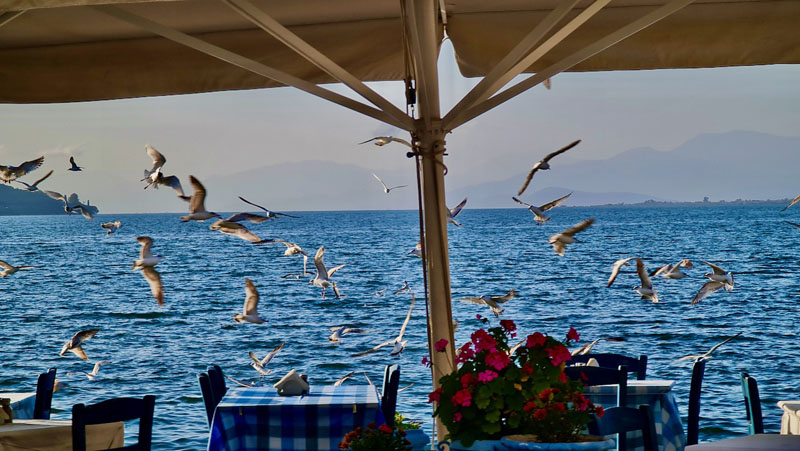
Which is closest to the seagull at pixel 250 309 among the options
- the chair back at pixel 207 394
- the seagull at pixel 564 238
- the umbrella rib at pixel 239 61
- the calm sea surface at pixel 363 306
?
the seagull at pixel 564 238

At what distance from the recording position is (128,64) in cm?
323

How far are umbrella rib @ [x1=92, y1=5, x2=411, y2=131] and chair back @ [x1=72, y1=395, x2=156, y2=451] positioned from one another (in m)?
1.20

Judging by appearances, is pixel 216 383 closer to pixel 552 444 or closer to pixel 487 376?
pixel 487 376

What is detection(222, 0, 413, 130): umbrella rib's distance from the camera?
7.68ft

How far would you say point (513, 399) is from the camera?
2039 millimetres

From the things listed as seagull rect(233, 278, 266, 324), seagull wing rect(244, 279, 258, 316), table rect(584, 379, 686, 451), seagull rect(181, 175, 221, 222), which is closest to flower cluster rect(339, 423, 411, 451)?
table rect(584, 379, 686, 451)

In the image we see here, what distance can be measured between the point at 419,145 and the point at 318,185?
173ft

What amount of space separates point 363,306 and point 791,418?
29.0 meters

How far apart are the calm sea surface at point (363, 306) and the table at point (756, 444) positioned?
27.9ft

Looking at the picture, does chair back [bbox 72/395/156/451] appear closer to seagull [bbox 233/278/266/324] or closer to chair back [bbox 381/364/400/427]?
chair back [bbox 381/364/400/427]

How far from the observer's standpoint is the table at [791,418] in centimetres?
362

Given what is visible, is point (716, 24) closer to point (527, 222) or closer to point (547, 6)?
point (547, 6)

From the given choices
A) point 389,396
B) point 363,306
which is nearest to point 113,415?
point 389,396

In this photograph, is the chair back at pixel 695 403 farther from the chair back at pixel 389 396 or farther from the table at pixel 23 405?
the table at pixel 23 405
